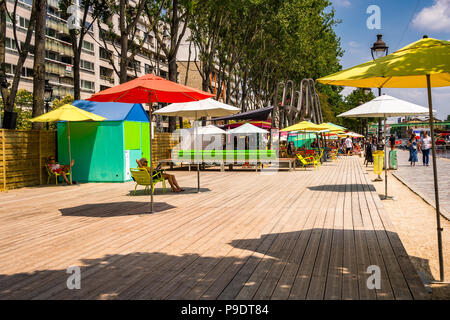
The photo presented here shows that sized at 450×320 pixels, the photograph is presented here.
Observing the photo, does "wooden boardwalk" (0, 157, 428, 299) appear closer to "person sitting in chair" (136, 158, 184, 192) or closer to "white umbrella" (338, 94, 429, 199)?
"person sitting in chair" (136, 158, 184, 192)

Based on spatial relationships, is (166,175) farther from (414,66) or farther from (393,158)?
(393,158)

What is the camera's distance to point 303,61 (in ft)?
124

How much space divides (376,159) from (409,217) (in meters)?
6.18

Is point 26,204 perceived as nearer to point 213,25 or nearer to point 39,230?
point 39,230

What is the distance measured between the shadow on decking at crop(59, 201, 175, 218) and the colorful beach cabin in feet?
18.2

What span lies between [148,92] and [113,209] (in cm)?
256

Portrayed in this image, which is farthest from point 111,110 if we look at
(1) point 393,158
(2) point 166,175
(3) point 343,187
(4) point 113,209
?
(1) point 393,158

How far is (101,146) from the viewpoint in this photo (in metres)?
15.4

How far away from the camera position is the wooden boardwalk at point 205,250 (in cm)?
402

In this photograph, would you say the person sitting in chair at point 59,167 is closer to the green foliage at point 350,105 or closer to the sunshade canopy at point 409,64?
the sunshade canopy at point 409,64

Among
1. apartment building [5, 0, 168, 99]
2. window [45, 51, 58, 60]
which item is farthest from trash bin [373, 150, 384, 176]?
window [45, 51, 58, 60]

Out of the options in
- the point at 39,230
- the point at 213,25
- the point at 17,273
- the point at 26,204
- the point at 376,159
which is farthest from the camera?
the point at 213,25

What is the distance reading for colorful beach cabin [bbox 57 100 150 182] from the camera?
15.3m
